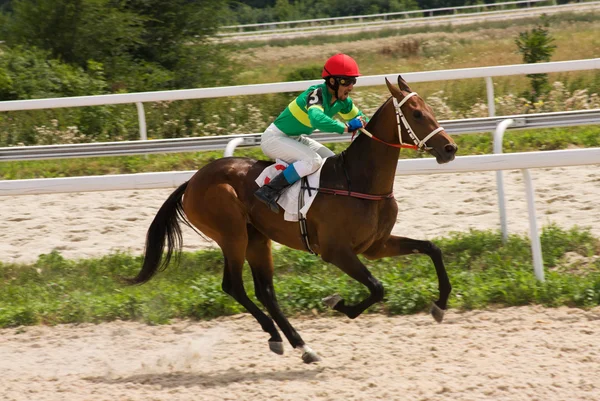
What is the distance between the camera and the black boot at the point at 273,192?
18.4 ft

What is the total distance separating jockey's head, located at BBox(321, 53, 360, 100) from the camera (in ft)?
17.9

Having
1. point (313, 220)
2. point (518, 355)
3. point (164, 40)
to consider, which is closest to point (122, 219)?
point (313, 220)

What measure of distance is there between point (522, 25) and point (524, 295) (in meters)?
29.5

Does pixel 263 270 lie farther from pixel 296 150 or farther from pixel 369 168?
pixel 369 168

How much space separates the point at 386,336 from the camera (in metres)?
5.72

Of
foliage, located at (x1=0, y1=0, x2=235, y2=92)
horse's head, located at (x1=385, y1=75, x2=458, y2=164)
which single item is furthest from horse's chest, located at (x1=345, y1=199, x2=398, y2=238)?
foliage, located at (x1=0, y1=0, x2=235, y2=92)

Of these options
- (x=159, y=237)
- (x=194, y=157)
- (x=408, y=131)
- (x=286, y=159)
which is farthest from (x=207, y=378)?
(x=194, y=157)

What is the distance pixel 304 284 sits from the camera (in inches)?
262

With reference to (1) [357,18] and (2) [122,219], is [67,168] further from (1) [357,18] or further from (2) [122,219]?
(1) [357,18]

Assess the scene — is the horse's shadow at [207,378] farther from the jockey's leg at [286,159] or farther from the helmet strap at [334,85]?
the helmet strap at [334,85]

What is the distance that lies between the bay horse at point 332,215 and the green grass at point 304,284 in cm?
63

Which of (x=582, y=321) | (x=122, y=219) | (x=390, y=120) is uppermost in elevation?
(x=390, y=120)

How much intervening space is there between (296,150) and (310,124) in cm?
20

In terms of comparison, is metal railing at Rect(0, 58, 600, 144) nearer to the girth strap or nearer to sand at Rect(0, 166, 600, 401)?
sand at Rect(0, 166, 600, 401)
